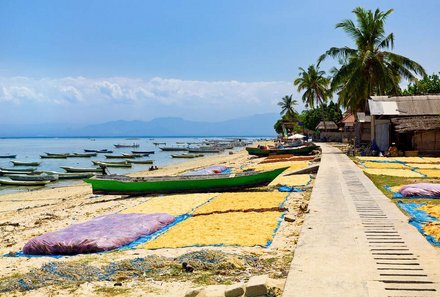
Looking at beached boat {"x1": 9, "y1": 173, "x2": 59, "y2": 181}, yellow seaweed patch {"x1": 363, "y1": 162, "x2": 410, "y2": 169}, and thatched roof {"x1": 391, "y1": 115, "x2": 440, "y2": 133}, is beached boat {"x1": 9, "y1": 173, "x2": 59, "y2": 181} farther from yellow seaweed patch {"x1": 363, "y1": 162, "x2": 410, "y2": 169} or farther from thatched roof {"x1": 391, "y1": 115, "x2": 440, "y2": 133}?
thatched roof {"x1": 391, "y1": 115, "x2": 440, "y2": 133}

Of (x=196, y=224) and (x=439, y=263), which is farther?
(x=196, y=224)

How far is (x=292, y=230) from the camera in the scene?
1036cm

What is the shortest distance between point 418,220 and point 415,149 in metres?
24.2

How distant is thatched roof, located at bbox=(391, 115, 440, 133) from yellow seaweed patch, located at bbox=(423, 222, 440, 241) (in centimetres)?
2265

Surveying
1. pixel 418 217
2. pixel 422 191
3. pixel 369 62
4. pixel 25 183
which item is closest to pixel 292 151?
pixel 369 62

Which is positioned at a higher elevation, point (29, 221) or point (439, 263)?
point (439, 263)

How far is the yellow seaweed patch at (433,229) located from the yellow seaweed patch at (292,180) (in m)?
9.41

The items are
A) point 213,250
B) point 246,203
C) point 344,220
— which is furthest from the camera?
point 246,203

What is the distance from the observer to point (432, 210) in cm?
1137

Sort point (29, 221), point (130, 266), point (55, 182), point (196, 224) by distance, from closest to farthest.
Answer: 1. point (130, 266)
2. point (196, 224)
3. point (29, 221)
4. point (55, 182)

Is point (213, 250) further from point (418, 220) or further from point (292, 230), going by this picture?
point (418, 220)

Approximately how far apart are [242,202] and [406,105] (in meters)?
23.3

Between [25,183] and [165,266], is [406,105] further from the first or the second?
[165,266]

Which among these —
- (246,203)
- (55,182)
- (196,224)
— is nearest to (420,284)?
(196,224)
